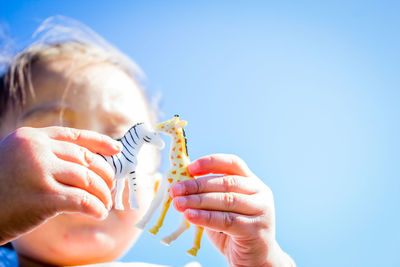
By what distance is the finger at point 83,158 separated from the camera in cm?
80

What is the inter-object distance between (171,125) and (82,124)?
75cm

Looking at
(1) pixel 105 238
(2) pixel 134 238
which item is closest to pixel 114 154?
(1) pixel 105 238

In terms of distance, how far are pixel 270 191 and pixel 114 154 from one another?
19.2 inches

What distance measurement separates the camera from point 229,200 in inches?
36.1

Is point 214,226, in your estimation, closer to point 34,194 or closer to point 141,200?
point 34,194

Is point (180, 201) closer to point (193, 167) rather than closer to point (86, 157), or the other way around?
point (193, 167)

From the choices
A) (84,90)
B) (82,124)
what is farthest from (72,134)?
(84,90)

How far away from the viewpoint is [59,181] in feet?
2.55

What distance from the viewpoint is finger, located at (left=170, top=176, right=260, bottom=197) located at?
85cm

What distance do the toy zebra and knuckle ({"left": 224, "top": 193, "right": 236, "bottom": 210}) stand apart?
0.70 ft

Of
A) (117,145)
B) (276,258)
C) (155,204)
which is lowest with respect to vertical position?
(276,258)

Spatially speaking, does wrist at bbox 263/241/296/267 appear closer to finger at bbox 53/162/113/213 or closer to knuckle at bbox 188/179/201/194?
knuckle at bbox 188/179/201/194

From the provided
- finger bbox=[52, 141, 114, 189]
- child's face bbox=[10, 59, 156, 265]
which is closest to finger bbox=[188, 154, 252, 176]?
finger bbox=[52, 141, 114, 189]

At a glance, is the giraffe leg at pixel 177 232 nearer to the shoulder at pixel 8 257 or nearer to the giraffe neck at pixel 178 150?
the giraffe neck at pixel 178 150
